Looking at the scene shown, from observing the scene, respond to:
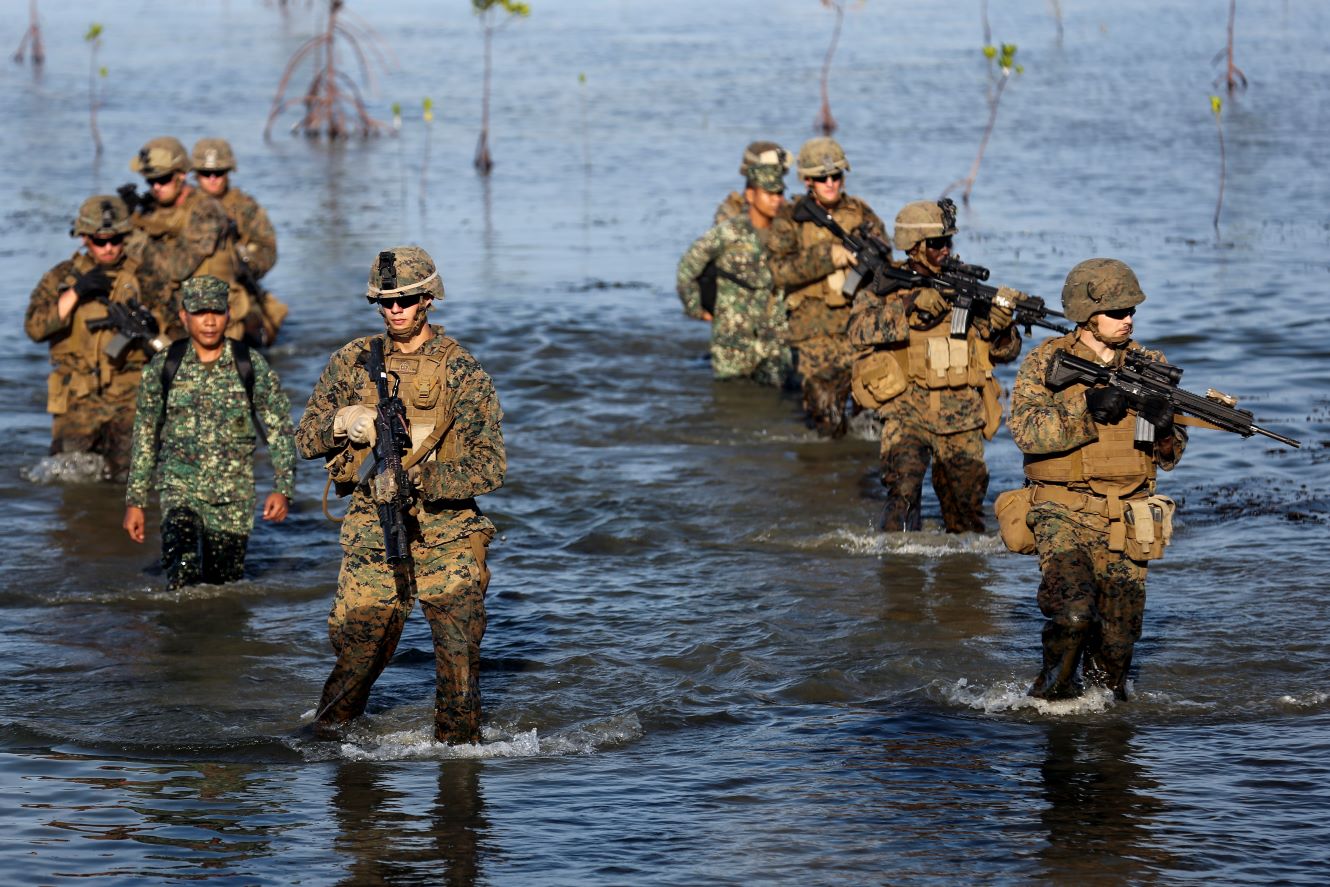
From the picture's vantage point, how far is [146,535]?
12.4 meters

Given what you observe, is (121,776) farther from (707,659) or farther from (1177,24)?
(1177,24)

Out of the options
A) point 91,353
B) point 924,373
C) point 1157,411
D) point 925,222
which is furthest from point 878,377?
point 91,353

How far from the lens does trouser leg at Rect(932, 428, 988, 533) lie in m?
11.0

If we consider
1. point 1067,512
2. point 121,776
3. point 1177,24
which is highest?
point 1177,24

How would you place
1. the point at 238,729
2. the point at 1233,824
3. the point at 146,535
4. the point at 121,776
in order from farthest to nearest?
1. the point at 146,535
2. the point at 238,729
3. the point at 121,776
4. the point at 1233,824

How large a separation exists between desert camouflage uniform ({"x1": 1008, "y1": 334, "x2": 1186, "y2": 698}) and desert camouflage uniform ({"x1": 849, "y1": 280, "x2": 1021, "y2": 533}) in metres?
2.21

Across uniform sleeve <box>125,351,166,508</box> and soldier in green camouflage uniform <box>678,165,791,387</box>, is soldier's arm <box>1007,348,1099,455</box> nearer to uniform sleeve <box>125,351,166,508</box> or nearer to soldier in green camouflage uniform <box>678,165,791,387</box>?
uniform sleeve <box>125,351,166,508</box>

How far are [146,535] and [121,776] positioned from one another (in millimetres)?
4360

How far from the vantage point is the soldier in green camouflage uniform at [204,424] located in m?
9.95

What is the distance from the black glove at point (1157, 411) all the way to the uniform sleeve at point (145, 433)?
510 centimetres

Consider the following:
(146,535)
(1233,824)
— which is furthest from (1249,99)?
(1233,824)

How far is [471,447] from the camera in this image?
779 cm

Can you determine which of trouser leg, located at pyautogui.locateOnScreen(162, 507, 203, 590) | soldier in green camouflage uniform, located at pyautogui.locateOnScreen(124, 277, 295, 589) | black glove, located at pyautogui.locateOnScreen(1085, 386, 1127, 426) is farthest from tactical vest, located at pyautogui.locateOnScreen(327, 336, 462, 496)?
trouser leg, located at pyautogui.locateOnScreen(162, 507, 203, 590)

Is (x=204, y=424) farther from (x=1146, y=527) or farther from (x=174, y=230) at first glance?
(x=1146, y=527)
